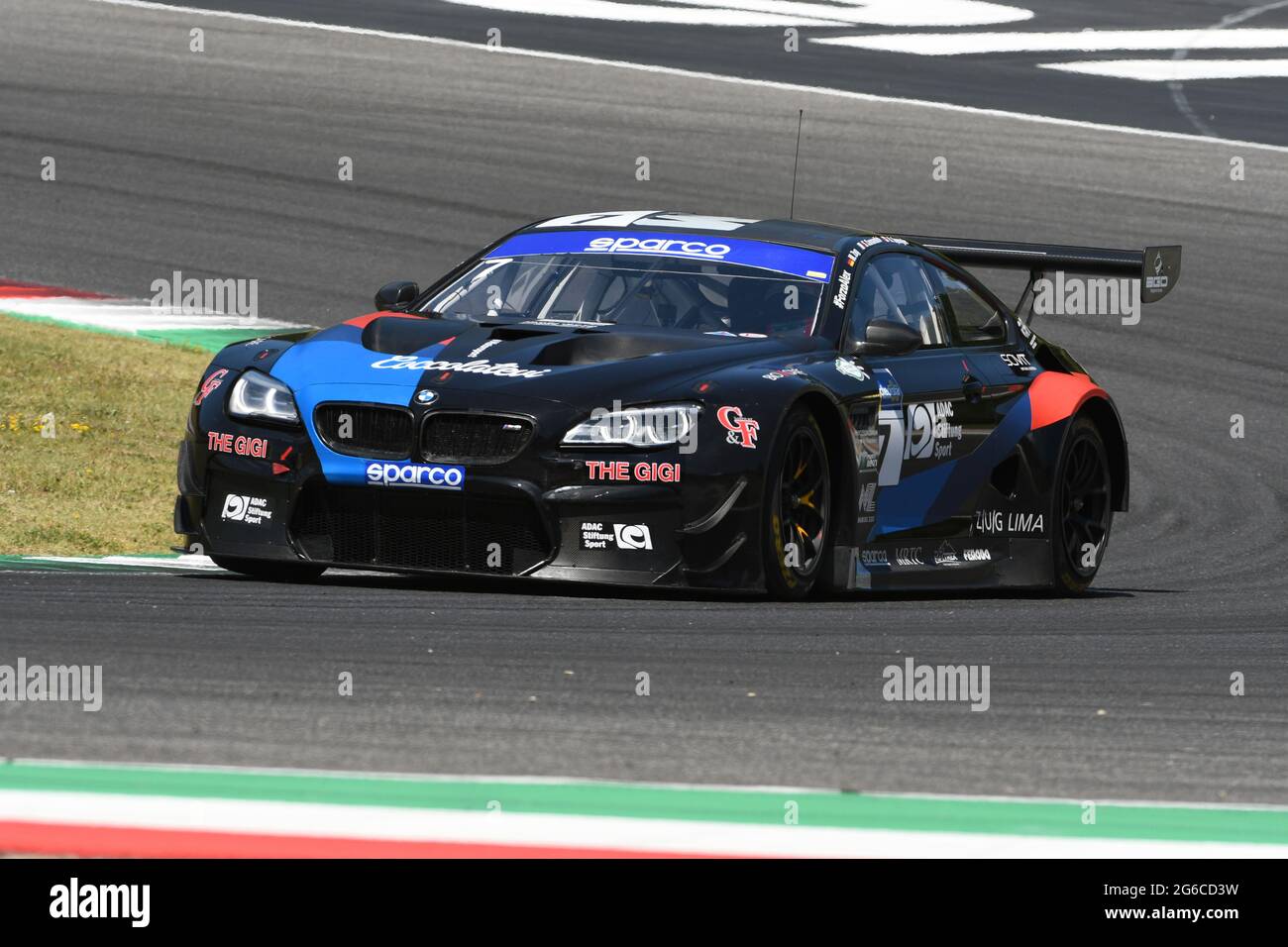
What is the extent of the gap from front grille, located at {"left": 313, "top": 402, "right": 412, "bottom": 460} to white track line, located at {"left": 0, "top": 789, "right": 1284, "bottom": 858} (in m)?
3.32

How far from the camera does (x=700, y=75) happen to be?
23.3 metres

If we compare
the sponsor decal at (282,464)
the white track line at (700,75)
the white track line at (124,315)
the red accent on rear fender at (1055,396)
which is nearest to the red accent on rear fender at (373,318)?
the sponsor decal at (282,464)

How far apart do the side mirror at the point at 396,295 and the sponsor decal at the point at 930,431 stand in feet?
6.18

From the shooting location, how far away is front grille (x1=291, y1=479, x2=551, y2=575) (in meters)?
7.66

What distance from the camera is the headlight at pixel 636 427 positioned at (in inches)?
301

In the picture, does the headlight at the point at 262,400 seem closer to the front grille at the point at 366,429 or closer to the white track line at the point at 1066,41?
the front grille at the point at 366,429

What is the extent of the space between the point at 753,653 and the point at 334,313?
934cm

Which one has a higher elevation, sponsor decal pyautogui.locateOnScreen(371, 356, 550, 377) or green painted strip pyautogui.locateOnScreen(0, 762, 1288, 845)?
sponsor decal pyautogui.locateOnScreen(371, 356, 550, 377)

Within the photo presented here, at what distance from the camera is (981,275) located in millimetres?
18547

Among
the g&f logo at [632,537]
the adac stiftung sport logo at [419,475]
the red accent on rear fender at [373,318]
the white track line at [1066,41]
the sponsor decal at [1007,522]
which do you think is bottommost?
the sponsor decal at [1007,522]

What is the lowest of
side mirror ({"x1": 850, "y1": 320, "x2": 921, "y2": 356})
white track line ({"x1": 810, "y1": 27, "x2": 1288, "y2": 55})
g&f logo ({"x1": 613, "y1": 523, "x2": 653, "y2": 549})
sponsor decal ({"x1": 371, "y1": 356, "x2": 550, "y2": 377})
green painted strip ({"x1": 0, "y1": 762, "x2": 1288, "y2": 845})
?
green painted strip ({"x1": 0, "y1": 762, "x2": 1288, "y2": 845})

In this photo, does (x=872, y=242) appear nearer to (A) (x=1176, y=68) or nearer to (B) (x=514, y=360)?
(B) (x=514, y=360)

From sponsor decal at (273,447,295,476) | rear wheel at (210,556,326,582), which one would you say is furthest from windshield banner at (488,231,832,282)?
sponsor decal at (273,447,295,476)

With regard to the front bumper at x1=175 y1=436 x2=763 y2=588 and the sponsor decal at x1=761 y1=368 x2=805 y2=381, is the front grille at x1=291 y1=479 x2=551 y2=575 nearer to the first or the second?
the front bumper at x1=175 y1=436 x2=763 y2=588
